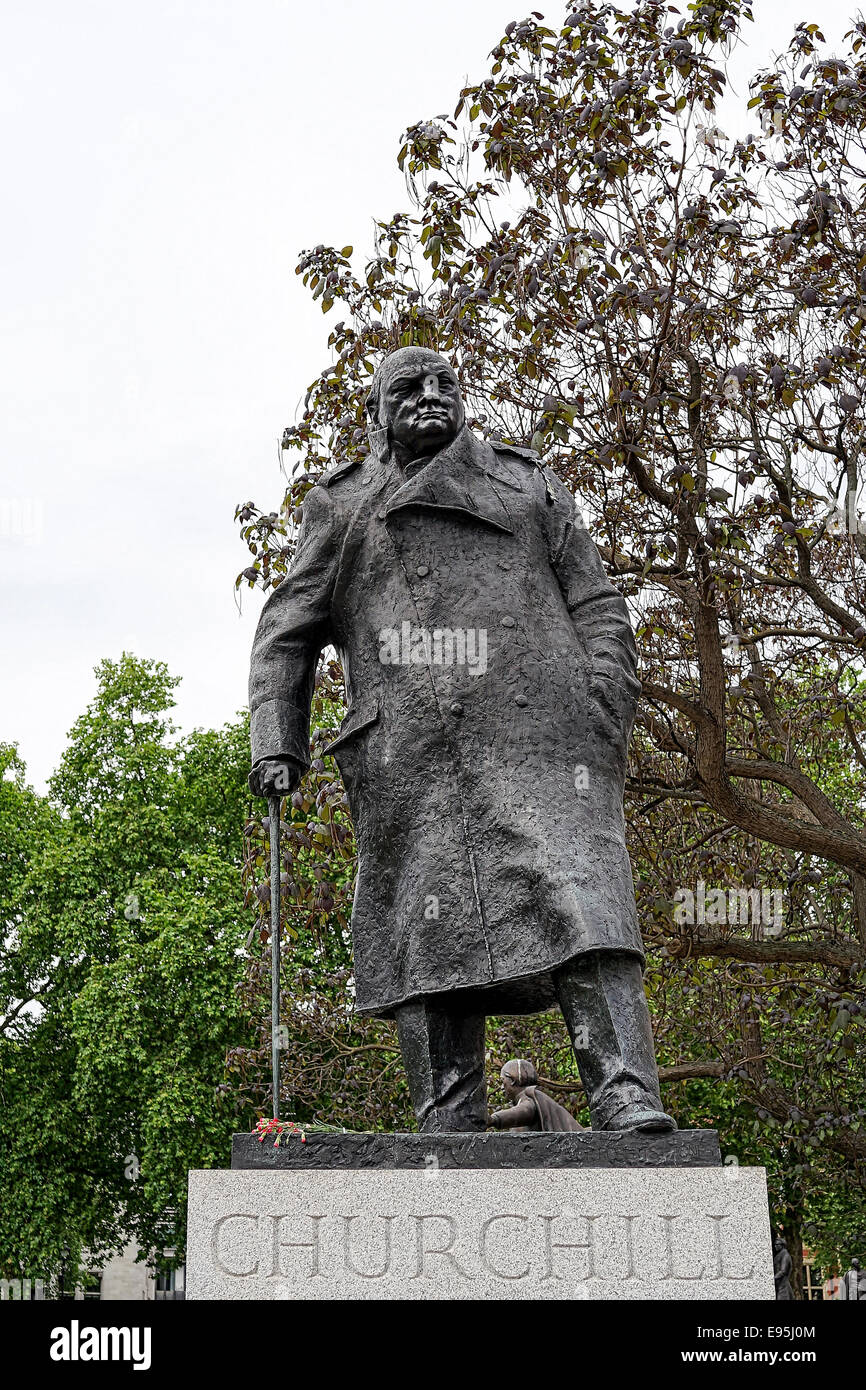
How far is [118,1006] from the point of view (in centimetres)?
Answer: 2439

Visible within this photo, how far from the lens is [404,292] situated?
1255 centimetres

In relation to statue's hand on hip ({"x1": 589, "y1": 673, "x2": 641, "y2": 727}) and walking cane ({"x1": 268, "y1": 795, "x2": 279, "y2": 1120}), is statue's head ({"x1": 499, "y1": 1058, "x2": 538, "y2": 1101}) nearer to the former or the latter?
walking cane ({"x1": 268, "y1": 795, "x2": 279, "y2": 1120})

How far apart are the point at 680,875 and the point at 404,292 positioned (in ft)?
A: 14.9

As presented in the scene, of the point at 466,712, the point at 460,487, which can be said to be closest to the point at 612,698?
the point at 466,712

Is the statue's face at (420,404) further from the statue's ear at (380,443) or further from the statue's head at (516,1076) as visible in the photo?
the statue's head at (516,1076)

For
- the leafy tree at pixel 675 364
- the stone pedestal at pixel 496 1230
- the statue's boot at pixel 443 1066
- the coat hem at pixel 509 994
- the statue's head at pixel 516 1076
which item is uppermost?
the leafy tree at pixel 675 364

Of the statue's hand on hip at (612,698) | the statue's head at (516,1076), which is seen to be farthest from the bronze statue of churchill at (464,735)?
the statue's head at (516,1076)

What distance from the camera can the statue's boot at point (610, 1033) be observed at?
508cm

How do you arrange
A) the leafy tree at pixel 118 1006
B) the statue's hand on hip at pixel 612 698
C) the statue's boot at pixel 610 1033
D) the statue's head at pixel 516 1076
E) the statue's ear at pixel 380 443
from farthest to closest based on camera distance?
the leafy tree at pixel 118 1006
the statue's head at pixel 516 1076
the statue's ear at pixel 380 443
the statue's hand on hip at pixel 612 698
the statue's boot at pixel 610 1033

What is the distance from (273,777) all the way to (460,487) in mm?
1129

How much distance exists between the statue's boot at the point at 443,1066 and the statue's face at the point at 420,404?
184 cm

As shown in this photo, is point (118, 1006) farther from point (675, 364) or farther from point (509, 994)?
point (509, 994)
